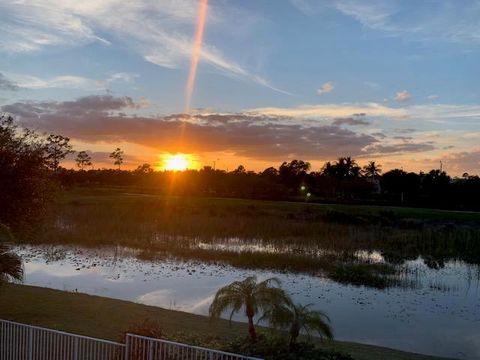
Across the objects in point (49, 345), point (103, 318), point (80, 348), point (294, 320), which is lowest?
point (103, 318)

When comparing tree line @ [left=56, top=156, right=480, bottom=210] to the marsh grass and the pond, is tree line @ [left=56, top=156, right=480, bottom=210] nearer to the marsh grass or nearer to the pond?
the marsh grass

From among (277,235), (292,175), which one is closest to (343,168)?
(292,175)

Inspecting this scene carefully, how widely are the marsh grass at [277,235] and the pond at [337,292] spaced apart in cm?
180

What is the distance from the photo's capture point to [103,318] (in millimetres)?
17531

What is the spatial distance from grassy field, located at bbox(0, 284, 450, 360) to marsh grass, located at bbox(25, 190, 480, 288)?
491cm

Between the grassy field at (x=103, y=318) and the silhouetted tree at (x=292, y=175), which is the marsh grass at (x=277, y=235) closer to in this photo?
the grassy field at (x=103, y=318)

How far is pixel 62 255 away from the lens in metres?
34.7

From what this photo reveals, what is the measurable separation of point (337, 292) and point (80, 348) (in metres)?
16.6

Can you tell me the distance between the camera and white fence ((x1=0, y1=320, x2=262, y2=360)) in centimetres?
1005

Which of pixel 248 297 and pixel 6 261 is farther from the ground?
pixel 248 297

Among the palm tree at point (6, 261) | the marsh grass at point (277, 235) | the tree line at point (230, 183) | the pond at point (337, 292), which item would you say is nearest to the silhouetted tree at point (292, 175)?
the tree line at point (230, 183)

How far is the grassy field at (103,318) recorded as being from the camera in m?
15.4

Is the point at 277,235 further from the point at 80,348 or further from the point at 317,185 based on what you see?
the point at 317,185

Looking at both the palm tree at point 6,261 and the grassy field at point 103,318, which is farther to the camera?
the grassy field at point 103,318
